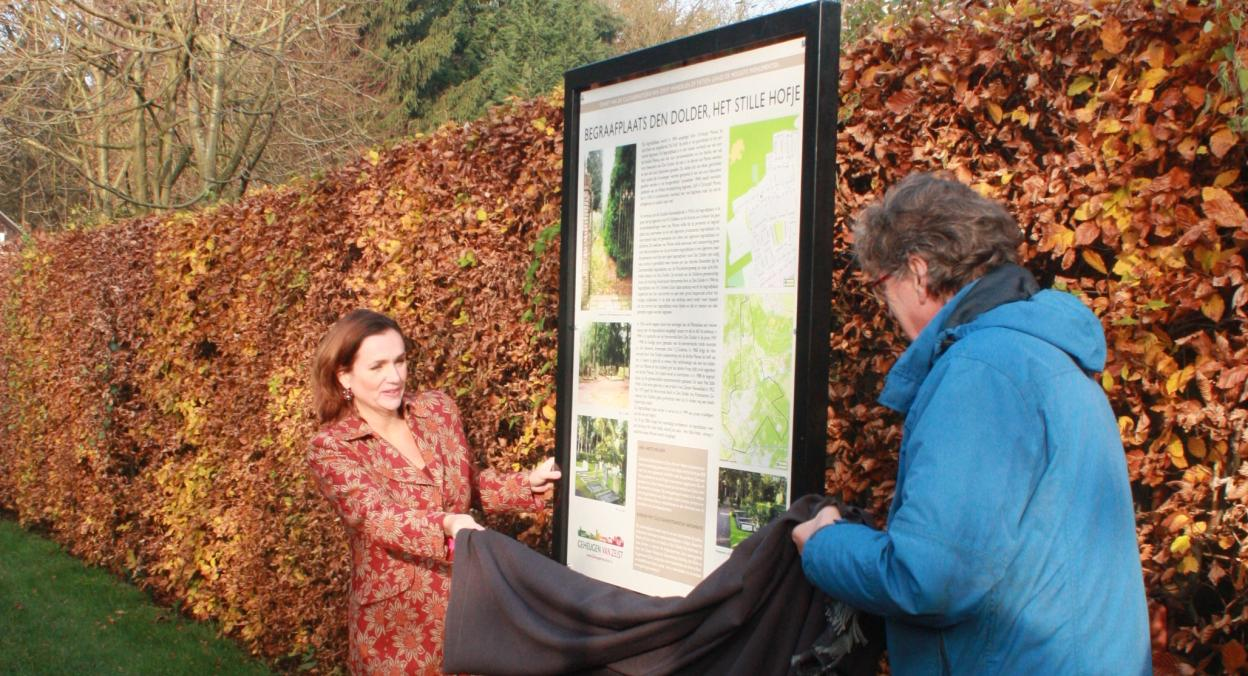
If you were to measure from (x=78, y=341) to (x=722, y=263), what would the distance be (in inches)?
336

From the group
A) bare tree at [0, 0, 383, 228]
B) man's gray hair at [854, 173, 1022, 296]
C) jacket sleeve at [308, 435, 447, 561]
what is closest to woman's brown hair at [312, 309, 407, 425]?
jacket sleeve at [308, 435, 447, 561]

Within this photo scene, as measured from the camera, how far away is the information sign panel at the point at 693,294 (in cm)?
246

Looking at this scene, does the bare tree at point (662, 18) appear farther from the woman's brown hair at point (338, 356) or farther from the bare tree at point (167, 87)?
the woman's brown hair at point (338, 356)

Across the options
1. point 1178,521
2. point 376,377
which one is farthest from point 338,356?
point 1178,521

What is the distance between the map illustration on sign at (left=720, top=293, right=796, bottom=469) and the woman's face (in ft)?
4.80

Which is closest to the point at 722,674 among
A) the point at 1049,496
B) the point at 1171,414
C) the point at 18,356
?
the point at 1049,496

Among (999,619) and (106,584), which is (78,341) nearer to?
(106,584)

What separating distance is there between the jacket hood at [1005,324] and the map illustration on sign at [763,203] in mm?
446

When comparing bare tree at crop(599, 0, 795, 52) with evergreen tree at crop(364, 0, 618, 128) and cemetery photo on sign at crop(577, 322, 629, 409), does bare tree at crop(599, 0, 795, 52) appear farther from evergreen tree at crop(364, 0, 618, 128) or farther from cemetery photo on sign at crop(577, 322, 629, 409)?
cemetery photo on sign at crop(577, 322, 629, 409)

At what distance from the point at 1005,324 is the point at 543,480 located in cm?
197

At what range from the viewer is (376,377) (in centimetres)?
368

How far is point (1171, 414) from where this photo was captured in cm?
234

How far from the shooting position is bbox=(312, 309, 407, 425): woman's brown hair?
146 inches

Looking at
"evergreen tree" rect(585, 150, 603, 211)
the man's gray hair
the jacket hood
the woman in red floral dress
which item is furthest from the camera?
the woman in red floral dress
